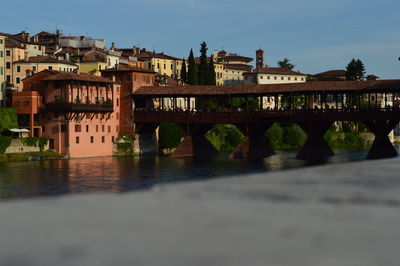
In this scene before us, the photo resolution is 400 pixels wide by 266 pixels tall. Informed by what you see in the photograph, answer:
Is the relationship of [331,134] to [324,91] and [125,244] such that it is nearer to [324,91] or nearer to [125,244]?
[324,91]

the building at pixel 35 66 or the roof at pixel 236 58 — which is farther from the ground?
the roof at pixel 236 58

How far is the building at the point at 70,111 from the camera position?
76250 mm

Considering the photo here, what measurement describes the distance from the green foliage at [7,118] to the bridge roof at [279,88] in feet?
49.2

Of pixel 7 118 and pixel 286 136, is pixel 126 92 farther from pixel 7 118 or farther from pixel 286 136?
pixel 286 136

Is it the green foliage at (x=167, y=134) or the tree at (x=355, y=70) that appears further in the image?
the tree at (x=355, y=70)

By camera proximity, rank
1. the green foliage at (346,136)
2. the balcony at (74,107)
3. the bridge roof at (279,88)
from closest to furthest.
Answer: the bridge roof at (279,88)
the balcony at (74,107)
the green foliage at (346,136)

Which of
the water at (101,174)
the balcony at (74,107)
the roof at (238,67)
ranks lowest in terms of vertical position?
the water at (101,174)

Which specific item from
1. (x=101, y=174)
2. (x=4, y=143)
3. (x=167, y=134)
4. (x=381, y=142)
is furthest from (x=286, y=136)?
(x=101, y=174)

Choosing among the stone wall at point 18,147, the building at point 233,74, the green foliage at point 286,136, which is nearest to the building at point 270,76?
the building at point 233,74

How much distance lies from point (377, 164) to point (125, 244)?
15.3ft

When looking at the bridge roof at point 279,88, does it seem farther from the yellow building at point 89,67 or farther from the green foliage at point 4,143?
the yellow building at point 89,67

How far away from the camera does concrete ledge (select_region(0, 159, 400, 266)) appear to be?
15.4 ft

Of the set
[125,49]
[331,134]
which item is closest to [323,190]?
[331,134]

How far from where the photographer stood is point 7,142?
7012 cm
